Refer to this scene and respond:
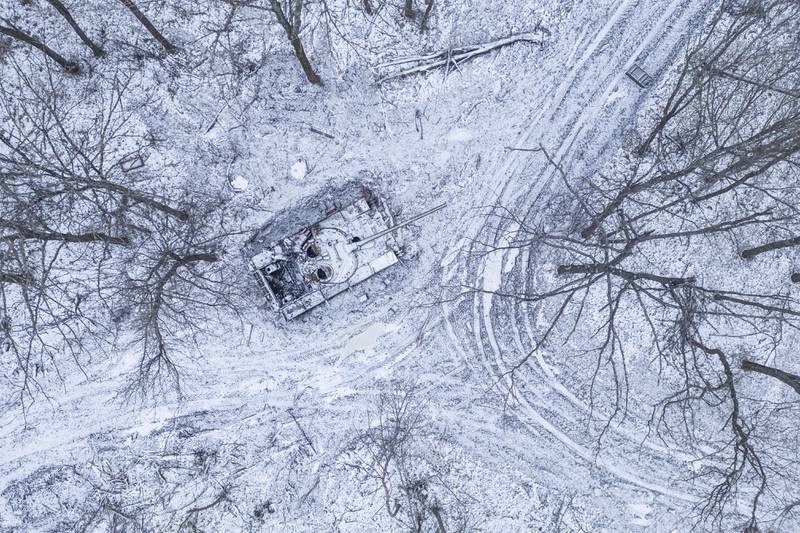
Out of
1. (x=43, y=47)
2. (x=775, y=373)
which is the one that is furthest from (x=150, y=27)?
(x=775, y=373)

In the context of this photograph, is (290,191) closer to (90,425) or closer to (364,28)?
(364,28)

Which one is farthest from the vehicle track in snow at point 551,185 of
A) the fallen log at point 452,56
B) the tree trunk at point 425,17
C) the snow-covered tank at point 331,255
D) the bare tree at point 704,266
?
the tree trunk at point 425,17

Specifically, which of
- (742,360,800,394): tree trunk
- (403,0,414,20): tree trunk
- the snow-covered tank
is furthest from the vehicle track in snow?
(403,0,414,20): tree trunk

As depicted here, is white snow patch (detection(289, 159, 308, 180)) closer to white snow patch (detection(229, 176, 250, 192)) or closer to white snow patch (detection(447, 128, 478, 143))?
white snow patch (detection(229, 176, 250, 192))

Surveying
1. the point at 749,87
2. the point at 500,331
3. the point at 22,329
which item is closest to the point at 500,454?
the point at 500,331

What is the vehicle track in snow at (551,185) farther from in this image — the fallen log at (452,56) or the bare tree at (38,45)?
the bare tree at (38,45)

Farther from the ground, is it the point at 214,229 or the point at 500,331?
the point at 214,229

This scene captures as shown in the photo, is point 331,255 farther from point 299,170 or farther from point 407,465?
point 407,465
